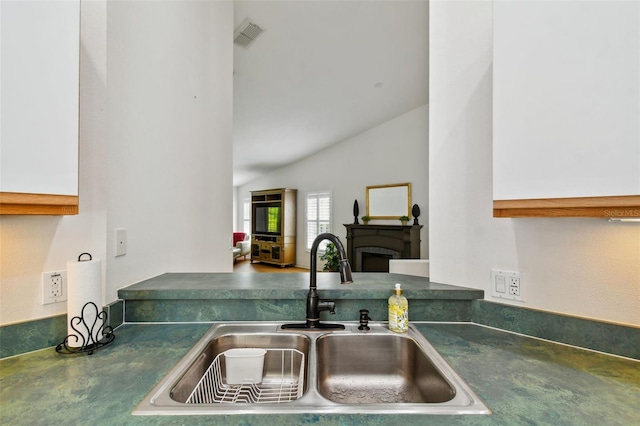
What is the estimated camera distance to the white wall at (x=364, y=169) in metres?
4.92

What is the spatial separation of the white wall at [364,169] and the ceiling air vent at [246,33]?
3.15 metres

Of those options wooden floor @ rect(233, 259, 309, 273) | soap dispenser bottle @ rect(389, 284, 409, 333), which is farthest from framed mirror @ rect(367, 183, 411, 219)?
soap dispenser bottle @ rect(389, 284, 409, 333)

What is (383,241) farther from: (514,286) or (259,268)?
(514,286)

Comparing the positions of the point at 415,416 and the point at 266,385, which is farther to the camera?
the point at 266,385

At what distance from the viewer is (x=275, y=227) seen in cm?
721

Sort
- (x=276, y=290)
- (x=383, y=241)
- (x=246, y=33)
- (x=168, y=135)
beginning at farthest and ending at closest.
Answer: (x=383, y=241), (x=246, y=33), (x=168, y=135), (x=276, y=290)

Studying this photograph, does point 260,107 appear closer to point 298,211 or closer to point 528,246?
point 298,211

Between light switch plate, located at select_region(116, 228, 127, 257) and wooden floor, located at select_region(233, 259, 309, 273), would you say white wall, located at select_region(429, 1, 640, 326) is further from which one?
wooden floor, located at select_region(233, 259, 309, 273)

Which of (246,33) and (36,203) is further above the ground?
(246,33)

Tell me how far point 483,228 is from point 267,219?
666 cm

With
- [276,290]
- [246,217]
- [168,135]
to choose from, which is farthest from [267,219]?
[276,290]

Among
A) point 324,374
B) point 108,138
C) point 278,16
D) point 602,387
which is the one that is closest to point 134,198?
point 108,138

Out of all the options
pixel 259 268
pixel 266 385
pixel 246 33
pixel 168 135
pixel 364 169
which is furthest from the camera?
pixel 259 268

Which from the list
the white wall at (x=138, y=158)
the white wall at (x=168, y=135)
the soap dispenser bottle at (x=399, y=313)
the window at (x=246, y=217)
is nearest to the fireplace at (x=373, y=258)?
the white wall at (x=168, y=135)
